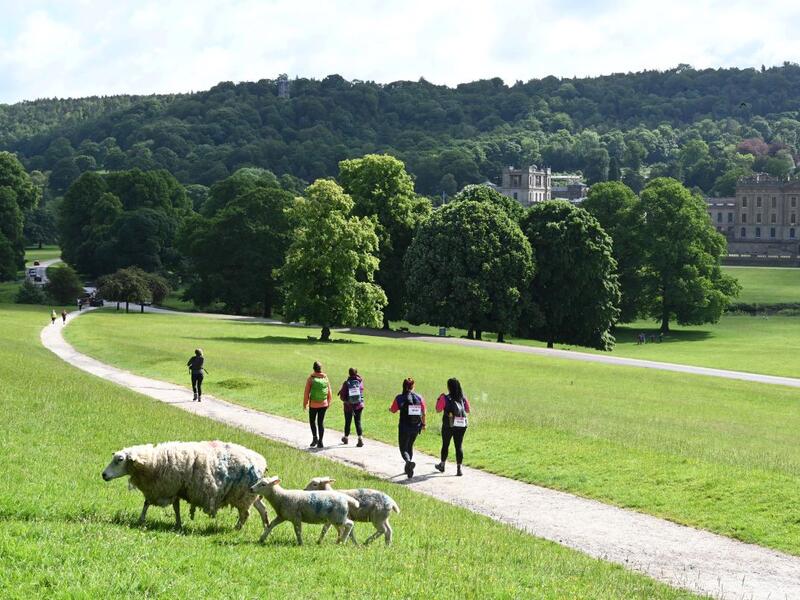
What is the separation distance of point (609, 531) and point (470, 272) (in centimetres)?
6410

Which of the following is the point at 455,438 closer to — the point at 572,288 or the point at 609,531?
the point at 609,531

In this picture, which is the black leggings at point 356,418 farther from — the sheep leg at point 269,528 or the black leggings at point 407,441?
the sheep leg at point 269,528

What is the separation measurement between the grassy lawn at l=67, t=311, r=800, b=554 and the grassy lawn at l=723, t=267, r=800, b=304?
71.9m

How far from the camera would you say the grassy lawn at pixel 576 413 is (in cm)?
2261

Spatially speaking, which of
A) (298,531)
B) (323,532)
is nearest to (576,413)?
(323,532)

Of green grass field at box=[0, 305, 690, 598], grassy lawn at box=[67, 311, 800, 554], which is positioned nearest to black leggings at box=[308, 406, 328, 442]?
grassy lawn at box=[67, 311, 800, 554]

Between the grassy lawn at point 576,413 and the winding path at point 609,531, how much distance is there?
0.77 m

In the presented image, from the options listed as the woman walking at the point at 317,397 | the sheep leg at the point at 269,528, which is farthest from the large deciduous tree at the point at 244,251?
the sheep leg at the point at 269,528

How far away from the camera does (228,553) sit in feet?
47.5

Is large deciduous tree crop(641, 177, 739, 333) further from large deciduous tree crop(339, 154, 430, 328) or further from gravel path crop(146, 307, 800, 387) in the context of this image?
gravel path crop(146, 307, 800, 387)

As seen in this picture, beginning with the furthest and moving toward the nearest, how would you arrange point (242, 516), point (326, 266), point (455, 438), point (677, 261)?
point (677, 261), point (326, 266), point (455, 438), point (242, 516)

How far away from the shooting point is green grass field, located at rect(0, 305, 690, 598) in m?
12.8

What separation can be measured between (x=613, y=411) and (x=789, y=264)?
143 metres

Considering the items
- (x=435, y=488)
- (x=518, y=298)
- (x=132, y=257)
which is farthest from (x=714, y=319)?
(x=435, y=488)
